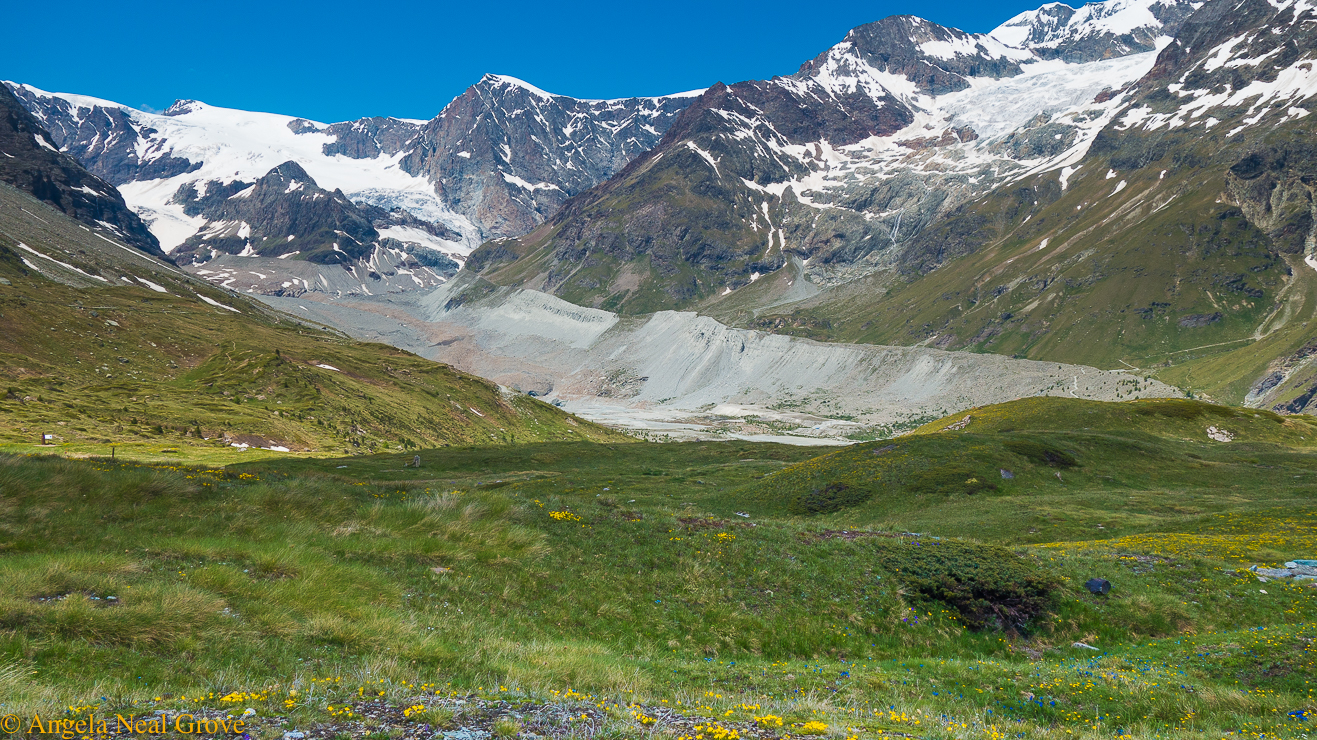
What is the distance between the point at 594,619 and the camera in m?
19.3

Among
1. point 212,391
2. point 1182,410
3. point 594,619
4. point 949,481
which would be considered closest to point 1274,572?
point 949,481

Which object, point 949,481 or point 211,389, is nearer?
point 949,481

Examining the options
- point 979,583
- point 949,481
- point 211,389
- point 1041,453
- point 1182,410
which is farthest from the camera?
point 1182,410

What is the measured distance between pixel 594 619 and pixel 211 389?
282ft

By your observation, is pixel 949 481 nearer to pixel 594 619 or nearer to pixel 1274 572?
pixel 1274 572

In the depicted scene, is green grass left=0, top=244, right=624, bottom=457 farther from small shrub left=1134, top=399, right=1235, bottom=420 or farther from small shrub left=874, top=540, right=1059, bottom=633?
small shrub left=1134, top=399, right=1235, bottom=420

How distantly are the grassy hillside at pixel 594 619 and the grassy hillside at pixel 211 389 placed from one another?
140ft

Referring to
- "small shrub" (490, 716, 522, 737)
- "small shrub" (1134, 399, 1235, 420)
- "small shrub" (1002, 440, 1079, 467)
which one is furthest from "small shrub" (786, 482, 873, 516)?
"small shrub" (1134, 399, 1235, 420)

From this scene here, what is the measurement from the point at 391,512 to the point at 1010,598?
23.4 m

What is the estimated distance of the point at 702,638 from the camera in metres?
19.6

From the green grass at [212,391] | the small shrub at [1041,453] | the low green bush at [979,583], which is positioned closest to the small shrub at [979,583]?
the low green bush at [979,583]

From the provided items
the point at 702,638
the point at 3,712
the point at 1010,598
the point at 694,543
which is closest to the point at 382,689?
the point at 3,712

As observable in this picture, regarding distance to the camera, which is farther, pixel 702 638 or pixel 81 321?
pixel 81 321

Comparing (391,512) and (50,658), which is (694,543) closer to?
(391,512)
